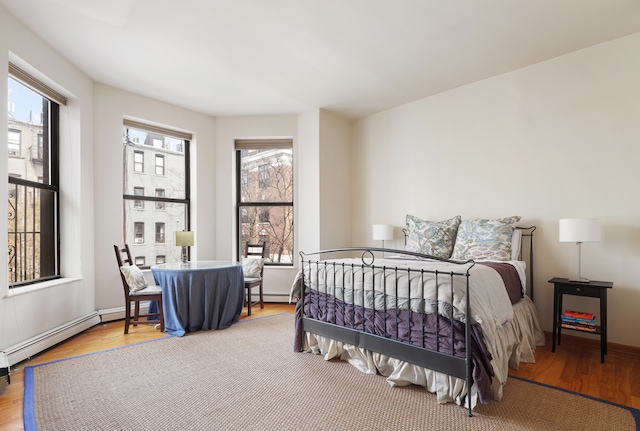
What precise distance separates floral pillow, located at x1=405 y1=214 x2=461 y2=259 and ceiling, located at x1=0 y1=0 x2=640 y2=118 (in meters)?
1.58

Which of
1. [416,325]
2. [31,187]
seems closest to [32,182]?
[31,187]

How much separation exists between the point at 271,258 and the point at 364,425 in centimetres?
346

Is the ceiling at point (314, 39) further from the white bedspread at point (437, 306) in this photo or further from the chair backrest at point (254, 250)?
the chair backrest at point (254, 250)

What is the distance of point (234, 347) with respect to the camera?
312cm

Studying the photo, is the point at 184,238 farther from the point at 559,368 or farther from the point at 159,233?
the point at 559,368

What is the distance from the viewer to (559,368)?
8.62 ft

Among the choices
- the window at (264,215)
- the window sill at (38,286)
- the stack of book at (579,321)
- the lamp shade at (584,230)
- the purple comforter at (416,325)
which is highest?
the window at (264,215)

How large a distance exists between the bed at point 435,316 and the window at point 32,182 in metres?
2.47

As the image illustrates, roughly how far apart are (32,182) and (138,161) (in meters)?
1.33

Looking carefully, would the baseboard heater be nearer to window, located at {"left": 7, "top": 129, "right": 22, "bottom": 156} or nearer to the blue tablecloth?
the blue tablecloth

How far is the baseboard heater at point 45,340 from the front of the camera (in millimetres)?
2668

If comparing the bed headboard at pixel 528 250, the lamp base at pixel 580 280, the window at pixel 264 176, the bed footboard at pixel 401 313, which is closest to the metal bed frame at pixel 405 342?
the bed footboard at pixel 401 313

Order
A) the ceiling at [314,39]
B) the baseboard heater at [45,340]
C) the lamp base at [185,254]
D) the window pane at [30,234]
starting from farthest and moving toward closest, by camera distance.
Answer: the lamp base at [185,254] < the window pane at [30,234] < the baseboard heater at [45,340] < the ceiling at [314,39]

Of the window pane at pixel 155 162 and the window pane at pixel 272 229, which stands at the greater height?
the window pane at pixel 155 162
